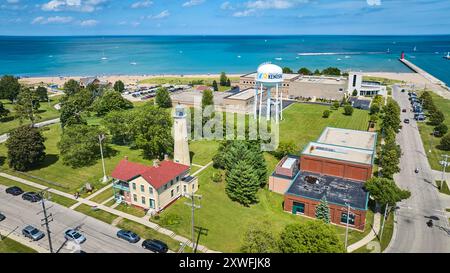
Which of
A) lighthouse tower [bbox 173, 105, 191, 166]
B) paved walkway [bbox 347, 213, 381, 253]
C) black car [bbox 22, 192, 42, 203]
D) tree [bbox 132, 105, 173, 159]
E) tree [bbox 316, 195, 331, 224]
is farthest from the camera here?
tree [bbox 132, 105, 173, 159]

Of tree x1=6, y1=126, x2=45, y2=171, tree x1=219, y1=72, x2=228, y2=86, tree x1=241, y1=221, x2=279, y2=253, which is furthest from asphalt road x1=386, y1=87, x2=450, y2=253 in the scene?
tree x1=219, y1=72, x2=228, y2=86

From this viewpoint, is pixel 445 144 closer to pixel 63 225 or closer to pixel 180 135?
pixel 180 135

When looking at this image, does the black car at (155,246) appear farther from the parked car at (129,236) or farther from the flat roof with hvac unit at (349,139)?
the flat roof with hvac unit at (349,139)

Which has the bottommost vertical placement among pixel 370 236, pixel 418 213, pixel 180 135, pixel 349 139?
pixel 370 236

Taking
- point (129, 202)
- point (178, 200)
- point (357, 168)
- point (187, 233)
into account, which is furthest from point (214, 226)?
point (357, 168)

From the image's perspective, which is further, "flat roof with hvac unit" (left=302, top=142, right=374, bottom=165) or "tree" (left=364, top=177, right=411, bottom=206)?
"flat roof with hvac unit" (left=302, top=142, right=374, bottom=165)

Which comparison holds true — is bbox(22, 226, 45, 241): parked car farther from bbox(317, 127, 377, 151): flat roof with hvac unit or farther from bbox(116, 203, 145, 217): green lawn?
bbox(317, 127, 377, 151): flat roof with hvac unit

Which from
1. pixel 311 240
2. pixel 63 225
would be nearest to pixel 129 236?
pixel 63 225
